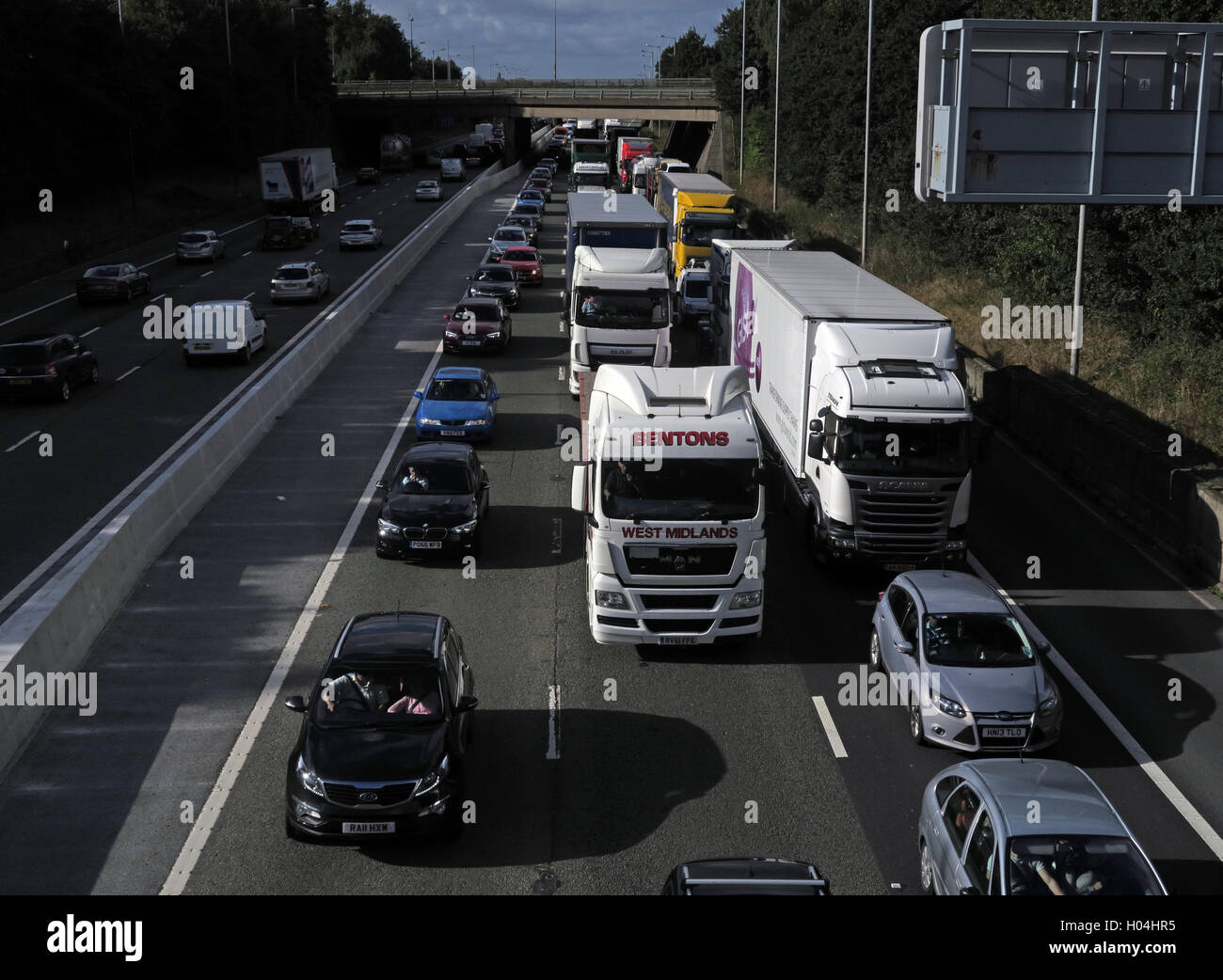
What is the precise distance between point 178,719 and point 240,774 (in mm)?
1768

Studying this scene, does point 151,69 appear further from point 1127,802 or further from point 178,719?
point 1127,802

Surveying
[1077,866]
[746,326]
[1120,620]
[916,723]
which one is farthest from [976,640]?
[746,326]

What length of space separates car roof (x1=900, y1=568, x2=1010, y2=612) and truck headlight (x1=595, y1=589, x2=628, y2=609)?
137 inches

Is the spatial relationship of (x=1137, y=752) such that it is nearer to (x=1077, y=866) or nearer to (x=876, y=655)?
(x=876, y=655)

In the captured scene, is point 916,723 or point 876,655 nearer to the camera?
point 916,723

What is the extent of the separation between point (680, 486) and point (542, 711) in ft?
10.9

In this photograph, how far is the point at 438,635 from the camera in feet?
46.8

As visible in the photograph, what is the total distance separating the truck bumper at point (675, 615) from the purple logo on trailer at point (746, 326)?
32.1 ft

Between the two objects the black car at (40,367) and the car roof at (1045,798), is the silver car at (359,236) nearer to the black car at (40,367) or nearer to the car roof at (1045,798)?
the black car at (40,367)

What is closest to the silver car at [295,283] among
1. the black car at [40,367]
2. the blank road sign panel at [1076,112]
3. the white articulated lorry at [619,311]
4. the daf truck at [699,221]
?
the daf truck at [699,221]

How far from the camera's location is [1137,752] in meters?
14.9

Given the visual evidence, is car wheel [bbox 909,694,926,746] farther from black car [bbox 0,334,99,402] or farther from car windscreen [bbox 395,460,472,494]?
black car [bbox 0,334,99,402]

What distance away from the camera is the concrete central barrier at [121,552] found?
1504 cm

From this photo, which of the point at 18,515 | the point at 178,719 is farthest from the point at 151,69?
the point at 178,719
